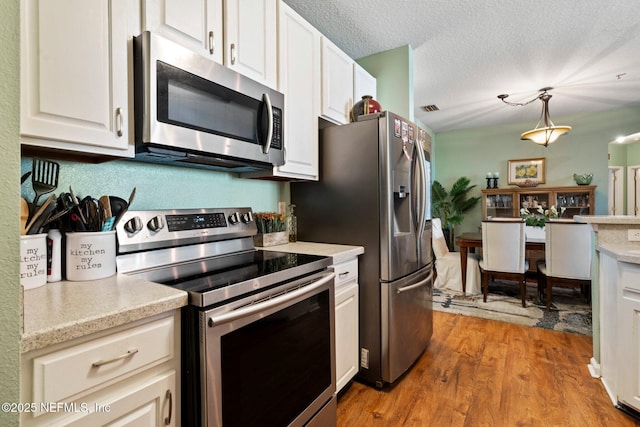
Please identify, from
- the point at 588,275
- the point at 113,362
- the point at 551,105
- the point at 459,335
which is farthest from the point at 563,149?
the point at 113,362

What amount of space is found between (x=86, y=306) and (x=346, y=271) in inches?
49.6

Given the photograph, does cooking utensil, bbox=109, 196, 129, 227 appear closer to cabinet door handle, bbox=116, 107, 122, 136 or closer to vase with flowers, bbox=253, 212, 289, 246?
cabinet door handle, bbox=116, 107, 122, 136

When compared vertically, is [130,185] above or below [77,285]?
above

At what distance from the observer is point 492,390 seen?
1.91 meters

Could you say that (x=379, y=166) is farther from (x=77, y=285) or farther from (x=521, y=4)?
(x=521, y=4)

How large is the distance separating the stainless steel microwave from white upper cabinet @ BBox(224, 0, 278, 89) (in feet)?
0.27

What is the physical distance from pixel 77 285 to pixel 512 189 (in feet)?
19.5

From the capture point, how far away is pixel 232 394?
39.6 inches

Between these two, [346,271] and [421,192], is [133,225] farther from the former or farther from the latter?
[421,192]

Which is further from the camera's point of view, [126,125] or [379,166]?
[379,166]

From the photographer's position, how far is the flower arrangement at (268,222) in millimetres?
1953

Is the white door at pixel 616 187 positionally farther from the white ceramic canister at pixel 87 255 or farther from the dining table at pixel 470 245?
the white ceramic canister at pixel 87 255

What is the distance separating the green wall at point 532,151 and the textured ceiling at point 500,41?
67 cm

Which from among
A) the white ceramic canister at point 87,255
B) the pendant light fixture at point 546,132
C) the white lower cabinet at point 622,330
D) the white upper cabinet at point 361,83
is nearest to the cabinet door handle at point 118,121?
the white ceramic canister at point 87,255
